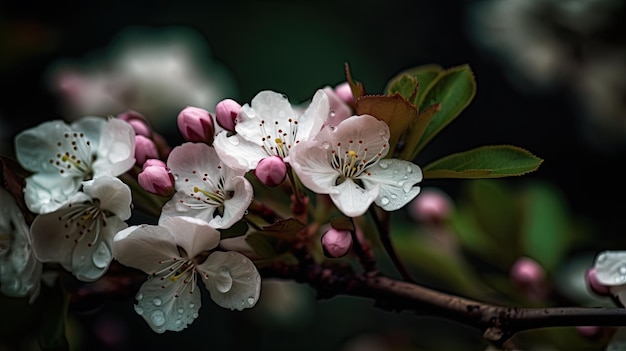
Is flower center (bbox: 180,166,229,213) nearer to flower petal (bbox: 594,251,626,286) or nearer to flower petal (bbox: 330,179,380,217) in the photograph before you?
flower petal (bbox: 330,179,380,217)

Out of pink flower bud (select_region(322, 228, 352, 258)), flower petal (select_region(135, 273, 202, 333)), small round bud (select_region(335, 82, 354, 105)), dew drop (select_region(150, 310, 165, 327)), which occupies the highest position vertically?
small round bud (select_region(335, 82, 354, 105))

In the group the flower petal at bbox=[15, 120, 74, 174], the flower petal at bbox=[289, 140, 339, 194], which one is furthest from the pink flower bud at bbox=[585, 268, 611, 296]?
the flower petal at bbox=[15, 120, 74, 174]

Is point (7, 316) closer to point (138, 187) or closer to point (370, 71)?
point (138, 187)

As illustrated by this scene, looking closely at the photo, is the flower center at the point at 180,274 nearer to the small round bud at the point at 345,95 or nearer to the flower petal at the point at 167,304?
the flower petal at the point at 167,304

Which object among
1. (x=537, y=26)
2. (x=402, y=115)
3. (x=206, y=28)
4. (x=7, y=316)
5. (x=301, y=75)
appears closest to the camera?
(x=402, y=115)

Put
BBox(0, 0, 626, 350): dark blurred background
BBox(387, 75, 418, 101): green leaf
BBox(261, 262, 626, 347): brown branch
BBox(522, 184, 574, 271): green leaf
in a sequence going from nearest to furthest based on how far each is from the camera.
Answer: BBox(261, 262, 626, 347): brown branch
BBox(387, 75, 418, 101): green leaf
BBox(522, 184, 574, 271): green leaf
BBox(0, 0, 626, 350): dark blurred background

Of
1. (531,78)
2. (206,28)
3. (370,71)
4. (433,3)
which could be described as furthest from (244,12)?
(531,78)
